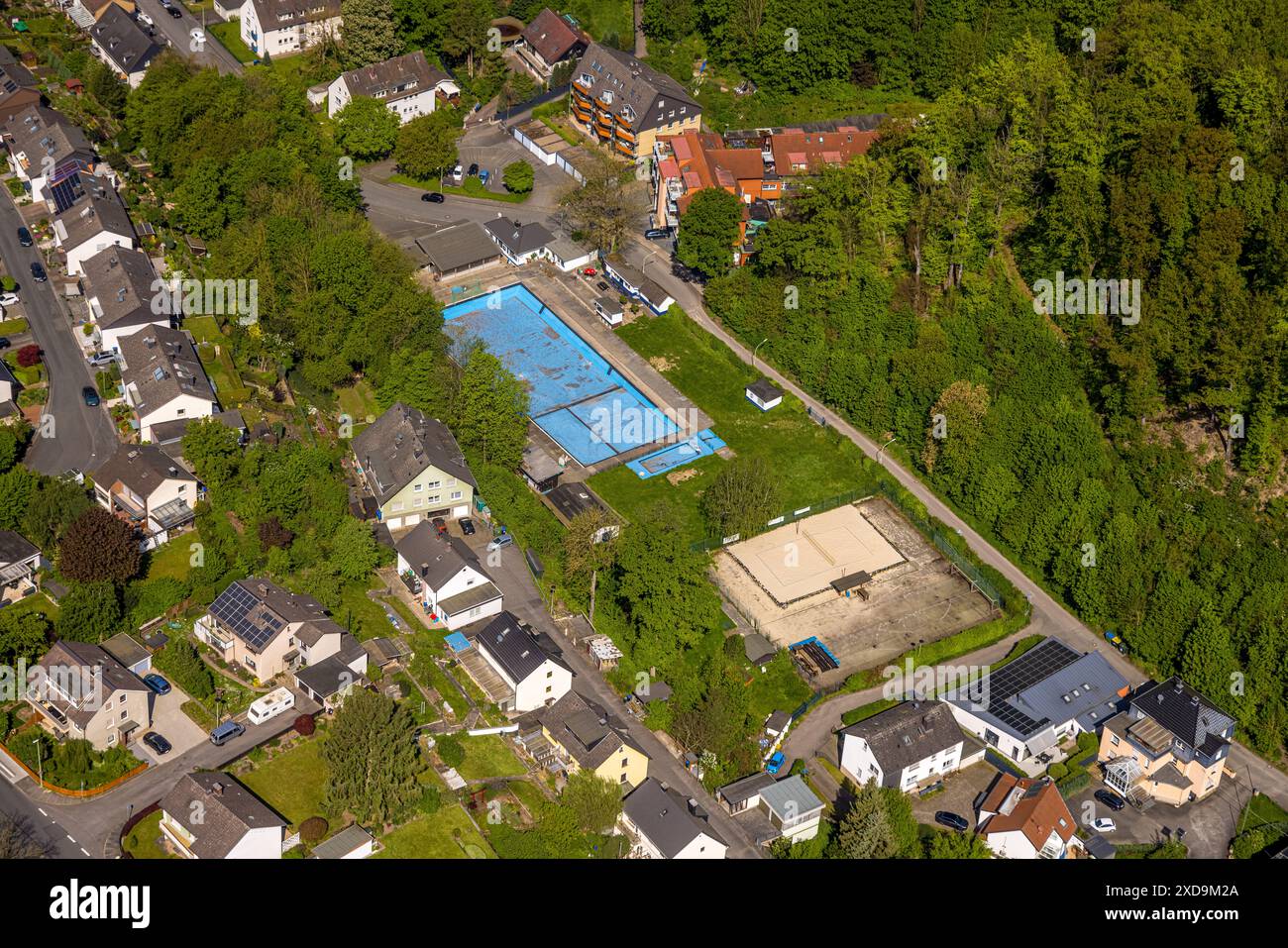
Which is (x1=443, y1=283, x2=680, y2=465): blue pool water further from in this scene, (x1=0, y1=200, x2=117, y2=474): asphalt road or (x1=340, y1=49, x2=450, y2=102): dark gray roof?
(x1=340, y1=49, x2=450, y2=102): dark gray roof

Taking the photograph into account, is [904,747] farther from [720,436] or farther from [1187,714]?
[720,436]

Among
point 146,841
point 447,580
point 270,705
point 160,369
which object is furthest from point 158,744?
point 160,369

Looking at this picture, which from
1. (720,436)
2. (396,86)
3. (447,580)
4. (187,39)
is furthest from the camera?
(187,39)

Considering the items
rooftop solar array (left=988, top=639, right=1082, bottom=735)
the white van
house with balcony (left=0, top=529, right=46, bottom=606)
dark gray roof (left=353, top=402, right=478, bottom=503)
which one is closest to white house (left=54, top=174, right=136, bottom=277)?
dark gray roof (left=353, top=402, right=478, bottom=503)

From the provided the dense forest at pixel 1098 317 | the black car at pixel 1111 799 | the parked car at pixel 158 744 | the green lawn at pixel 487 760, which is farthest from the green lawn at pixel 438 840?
the dense forest at pixel 1098 317

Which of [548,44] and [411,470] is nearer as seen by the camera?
[411,470]

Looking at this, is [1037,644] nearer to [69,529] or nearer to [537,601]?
[537,601]

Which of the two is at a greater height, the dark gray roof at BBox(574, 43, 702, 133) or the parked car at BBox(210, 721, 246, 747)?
the dark gray roof at BBox(574, 43, 702, 133)
